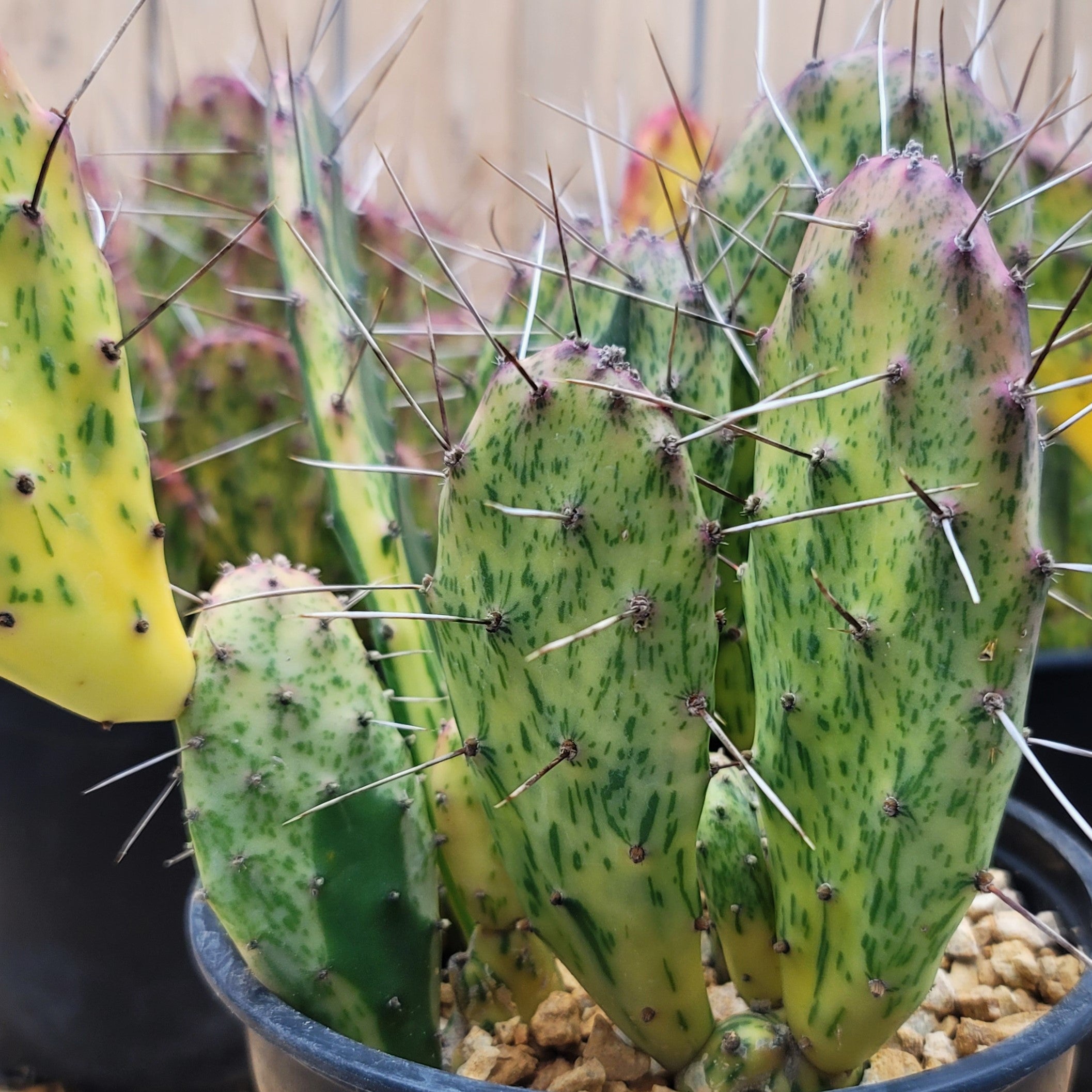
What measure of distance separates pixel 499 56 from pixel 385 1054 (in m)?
1.94

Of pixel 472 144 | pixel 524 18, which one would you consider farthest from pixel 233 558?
pixel 524 18

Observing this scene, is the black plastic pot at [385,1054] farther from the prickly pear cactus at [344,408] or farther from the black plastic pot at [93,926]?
the black plastic pot at [93,926]

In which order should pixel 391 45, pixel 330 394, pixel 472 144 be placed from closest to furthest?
pixel 330 394, pixel 391 45, pixel 472 144

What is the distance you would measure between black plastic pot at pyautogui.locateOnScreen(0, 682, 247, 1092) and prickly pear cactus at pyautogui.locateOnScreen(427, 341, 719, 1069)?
520mm

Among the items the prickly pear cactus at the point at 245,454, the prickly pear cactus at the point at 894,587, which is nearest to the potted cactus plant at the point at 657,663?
the prickly pear cactus at the point at 894,587

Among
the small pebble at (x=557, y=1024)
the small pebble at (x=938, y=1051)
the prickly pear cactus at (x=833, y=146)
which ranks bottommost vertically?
the small pebble at (x=938, y=1051)

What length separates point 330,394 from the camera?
2.40 feet

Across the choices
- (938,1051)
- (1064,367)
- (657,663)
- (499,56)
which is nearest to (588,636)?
(657,663)

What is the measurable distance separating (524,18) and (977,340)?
6.04 feet

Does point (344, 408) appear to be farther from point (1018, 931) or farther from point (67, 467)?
point (1018, 931)

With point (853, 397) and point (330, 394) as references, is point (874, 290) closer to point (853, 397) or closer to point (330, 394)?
point (853, 397)

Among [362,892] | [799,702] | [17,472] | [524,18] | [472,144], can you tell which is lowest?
[362,892]

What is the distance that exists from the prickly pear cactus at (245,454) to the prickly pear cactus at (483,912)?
401 mm

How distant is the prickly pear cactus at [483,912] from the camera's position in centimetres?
66
